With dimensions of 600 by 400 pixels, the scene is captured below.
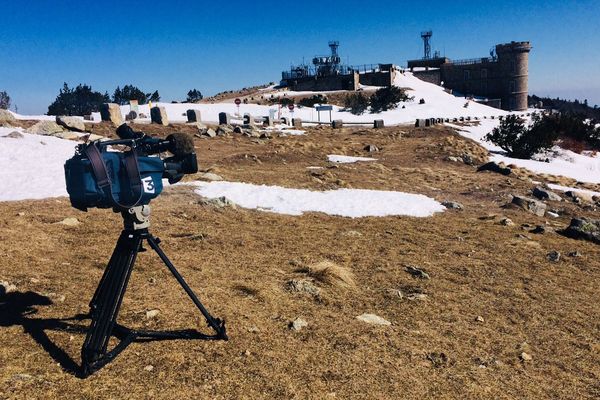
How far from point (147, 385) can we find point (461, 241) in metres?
7.73

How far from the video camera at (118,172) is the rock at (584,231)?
33.4ft

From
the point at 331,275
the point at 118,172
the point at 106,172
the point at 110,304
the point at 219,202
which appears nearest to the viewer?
the point at 106,172

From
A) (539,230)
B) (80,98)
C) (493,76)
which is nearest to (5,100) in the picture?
(80,98)

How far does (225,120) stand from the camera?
33.1 meters

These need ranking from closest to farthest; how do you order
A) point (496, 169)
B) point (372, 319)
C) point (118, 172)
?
point (118, 172), point (372, 319), point (496, 169)

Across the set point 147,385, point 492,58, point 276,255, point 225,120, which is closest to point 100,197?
point 147,385

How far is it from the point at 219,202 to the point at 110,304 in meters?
7.55

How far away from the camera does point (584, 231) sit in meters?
10.7

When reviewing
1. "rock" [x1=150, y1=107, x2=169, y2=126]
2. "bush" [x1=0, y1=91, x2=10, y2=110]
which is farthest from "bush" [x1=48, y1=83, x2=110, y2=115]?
"rock" [x1=150, y1=107, x2=169, y2=126]

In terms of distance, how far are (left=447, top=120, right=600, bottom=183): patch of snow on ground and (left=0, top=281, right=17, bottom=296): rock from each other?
25332 millimetres

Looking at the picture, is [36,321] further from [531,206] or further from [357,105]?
[357,105]

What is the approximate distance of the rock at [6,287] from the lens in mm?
5558

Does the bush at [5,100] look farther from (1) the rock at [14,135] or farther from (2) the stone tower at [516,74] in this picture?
(2) the stone tower at [516,74]

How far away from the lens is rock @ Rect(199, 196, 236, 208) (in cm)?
1125
